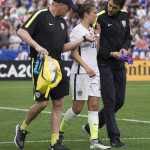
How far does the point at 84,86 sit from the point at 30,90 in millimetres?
12182

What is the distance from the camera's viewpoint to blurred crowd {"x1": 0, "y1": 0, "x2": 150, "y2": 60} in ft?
90.9

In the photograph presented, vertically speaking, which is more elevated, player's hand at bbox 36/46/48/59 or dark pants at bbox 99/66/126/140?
player's hand at bbox 36/46/48/59

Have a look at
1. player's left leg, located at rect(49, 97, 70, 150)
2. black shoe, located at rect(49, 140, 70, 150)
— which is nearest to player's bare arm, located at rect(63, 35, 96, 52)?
player's left leg, located at rect(49, 97, 70, 150)

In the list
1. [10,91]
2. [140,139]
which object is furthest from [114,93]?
[10,91]

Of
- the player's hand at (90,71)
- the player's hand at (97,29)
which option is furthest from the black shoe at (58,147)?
the player's hand at (97,29)

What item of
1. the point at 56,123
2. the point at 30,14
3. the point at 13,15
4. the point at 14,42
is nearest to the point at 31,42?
the point at 56,123

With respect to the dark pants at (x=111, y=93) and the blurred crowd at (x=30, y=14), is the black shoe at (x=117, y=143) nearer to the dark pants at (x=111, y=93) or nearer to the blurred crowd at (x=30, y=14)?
the dark pants at (x=111, y=93)

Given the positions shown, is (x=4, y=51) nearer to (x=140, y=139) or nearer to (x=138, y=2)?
(x=138, y=2)

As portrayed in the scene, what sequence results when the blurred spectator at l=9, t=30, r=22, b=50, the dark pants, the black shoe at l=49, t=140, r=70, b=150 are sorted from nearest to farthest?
the black shoe at l=49, t=140, r=70, b=150
the dark pants
the blurred spectator at l=9, t=30, r=22, b=50

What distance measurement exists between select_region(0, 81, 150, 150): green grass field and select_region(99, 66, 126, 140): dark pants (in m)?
0.31

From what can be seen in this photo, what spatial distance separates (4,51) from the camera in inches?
1031

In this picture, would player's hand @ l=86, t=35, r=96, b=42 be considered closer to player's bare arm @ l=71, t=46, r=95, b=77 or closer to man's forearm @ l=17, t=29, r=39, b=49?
player's bare arm @ l=71, t=46, r=95, b=77

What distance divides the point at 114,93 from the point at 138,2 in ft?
87.0

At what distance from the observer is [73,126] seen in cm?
1062
